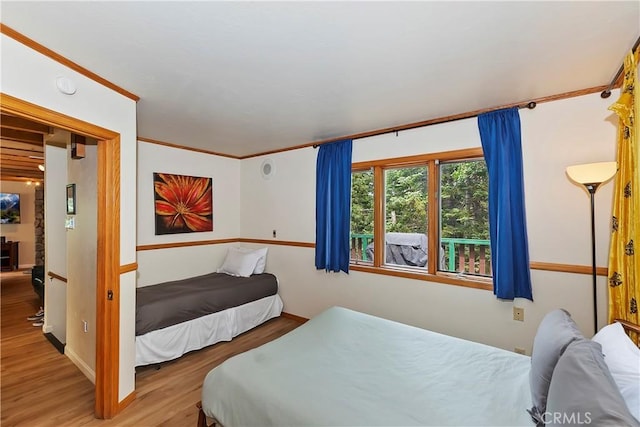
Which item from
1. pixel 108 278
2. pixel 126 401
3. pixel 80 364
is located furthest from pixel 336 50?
pixel 80 364

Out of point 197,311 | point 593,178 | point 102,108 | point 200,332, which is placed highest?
point 102,108

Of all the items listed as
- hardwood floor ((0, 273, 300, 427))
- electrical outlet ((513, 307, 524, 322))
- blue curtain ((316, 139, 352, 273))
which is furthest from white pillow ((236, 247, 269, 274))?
electrical outlet ((513, 307, 524, 322))

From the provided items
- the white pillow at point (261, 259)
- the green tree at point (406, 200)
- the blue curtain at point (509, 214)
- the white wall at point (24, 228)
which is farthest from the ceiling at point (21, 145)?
the blue curtain at point (509, 214)

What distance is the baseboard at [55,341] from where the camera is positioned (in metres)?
3.07

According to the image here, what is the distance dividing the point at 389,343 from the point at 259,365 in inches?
35.7

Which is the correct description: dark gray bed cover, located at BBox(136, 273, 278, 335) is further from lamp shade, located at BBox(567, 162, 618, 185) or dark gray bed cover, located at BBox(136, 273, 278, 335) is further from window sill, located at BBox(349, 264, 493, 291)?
lamp shade, located at BBox(567, 162, 618, 185)

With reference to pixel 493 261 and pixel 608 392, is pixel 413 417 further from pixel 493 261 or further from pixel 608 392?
pixel 493 261

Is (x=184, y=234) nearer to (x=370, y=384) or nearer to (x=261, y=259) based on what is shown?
(x=261, y=259)

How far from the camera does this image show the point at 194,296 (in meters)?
3.15

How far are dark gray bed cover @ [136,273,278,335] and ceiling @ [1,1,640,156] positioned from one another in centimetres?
193

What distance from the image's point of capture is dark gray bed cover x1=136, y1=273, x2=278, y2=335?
2790mm

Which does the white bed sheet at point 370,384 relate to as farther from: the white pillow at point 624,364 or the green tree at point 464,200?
the green tree at point 464,200

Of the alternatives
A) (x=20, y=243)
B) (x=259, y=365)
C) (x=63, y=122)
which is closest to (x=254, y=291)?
(x=259, y=365)

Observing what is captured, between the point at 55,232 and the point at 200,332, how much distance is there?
2091 millimetres
